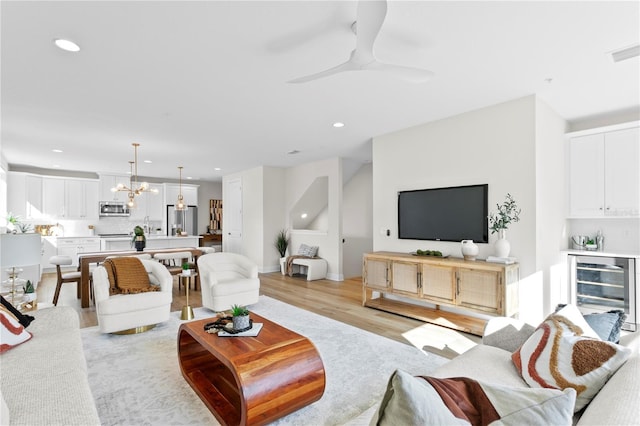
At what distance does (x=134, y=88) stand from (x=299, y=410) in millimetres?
3371

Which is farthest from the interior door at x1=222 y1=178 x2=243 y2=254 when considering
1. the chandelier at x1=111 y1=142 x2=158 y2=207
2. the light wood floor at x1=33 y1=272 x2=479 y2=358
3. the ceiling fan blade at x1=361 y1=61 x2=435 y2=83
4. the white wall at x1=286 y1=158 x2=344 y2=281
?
the ceiling fan blade at x1=361 y1=61 x2=435 y2=83

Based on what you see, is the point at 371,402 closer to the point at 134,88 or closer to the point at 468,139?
the point at 468,139

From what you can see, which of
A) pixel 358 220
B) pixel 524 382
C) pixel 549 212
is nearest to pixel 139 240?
pixel 358 220

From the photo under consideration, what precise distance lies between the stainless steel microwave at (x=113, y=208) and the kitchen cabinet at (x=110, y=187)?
111 mm

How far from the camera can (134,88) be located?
3379mm

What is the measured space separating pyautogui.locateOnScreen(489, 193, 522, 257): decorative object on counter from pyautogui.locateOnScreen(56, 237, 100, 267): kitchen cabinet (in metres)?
8.85

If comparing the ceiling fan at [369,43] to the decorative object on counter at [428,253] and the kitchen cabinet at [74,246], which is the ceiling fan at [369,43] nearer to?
the decorative object on counter at [428,253]

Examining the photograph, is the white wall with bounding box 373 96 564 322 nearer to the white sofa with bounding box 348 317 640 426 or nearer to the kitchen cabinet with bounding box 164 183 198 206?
the white sofa with bounding box 348 317 640 426

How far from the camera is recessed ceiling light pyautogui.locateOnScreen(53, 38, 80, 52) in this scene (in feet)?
8.14

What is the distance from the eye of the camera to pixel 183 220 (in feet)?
33.0

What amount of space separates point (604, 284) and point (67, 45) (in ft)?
19.5

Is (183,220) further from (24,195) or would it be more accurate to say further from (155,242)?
(24,195)

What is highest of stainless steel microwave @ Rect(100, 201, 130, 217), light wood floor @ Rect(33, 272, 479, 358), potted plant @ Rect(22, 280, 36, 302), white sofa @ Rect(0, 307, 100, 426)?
stainless steel microwave @ Rect(100, 201, 130, 217)

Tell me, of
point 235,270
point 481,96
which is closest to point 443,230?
point 481,96
